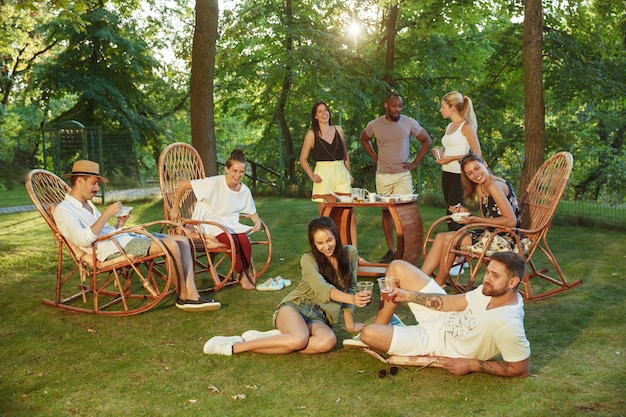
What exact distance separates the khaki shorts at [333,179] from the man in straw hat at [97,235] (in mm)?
1709

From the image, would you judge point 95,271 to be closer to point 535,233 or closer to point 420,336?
point 420,336

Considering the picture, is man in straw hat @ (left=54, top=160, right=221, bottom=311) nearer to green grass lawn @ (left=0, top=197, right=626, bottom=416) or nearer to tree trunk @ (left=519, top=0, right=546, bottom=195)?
green grass lawn @ (left=0, top=197, right=626, bottom=416)

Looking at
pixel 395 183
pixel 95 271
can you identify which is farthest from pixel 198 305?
pixel 395 183

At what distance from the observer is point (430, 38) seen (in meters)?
15.8

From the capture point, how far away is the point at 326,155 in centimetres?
667

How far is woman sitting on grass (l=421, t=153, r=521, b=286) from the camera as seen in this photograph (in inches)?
204

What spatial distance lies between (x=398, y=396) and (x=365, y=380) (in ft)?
0.89

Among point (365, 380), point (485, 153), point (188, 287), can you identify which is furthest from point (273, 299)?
point (485, 153)

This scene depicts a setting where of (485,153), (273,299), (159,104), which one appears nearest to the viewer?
(273,299)

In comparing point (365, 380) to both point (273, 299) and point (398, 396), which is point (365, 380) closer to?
point (398, 396)

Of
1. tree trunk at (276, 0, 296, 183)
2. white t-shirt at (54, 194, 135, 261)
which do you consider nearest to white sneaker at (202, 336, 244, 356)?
white t-shirt at (54, 194, 135, 261)

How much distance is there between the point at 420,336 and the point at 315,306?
728mm

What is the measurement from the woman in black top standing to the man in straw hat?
68.3 inches

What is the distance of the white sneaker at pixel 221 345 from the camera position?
426 centimetres
